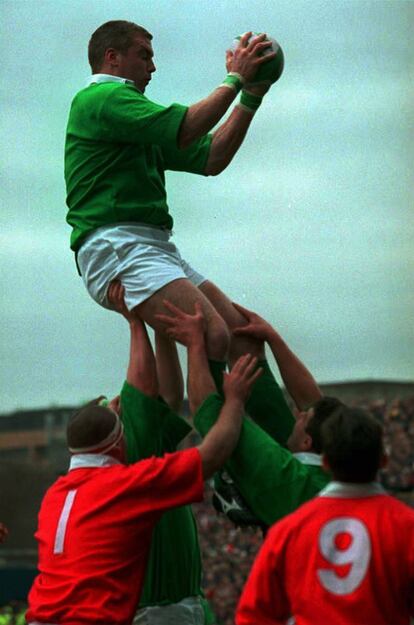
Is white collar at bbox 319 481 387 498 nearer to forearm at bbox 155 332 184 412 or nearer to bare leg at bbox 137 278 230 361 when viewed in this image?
bare leg at bbox 137 278 230 361

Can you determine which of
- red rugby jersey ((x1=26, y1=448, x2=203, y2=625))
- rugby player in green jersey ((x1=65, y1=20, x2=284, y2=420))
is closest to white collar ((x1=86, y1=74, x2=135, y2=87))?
rugby player in green jersey ((x1=65, y1=20, x2=284, y2=420))

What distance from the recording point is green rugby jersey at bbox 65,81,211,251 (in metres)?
5.02

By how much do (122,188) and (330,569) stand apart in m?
1.97

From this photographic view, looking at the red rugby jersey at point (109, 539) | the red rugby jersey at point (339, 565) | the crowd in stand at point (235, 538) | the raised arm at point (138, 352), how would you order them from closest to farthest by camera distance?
the red rugby jersey at point (339, 565)
the red rugby jersey at point (109, 539)
the raised arm at point (138, 352)
the crowd in stand at point (235, 538)

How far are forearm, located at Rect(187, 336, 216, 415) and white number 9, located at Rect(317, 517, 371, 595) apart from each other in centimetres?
117

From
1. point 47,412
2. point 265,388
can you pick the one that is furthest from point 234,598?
point 265,388

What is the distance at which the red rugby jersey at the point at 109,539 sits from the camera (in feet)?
14.5

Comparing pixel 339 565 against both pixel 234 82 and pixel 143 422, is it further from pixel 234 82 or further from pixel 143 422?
pixel 234 82

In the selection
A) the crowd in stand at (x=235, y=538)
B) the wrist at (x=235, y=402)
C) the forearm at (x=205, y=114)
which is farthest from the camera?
the crowd in stand at (x=235, y=538)

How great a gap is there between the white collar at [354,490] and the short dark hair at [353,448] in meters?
0.01

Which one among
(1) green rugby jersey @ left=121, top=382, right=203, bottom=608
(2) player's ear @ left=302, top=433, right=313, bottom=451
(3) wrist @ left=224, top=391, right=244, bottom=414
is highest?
(3) wrist @ left=224, top=391, right=244, bottom=414

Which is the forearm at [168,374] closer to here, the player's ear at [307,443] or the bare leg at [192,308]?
the bare leg at [192,308]

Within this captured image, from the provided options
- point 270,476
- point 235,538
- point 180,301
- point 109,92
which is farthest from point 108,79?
point 235,538

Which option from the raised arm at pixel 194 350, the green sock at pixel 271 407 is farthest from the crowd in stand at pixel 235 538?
the raised arm at pixel 194 350
